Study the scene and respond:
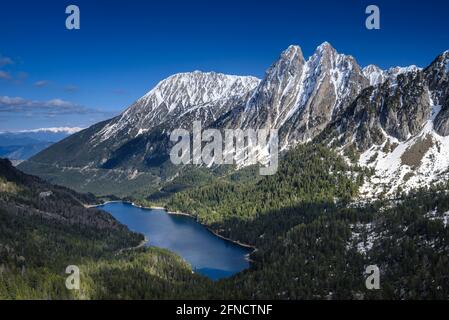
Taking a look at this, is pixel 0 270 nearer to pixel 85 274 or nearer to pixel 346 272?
pixel 85 274

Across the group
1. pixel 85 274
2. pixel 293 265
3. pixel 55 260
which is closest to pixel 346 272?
pixel 293 265

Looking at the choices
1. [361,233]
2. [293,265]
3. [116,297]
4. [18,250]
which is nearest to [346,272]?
[293,265]

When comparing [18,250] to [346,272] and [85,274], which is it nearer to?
[85,274]
